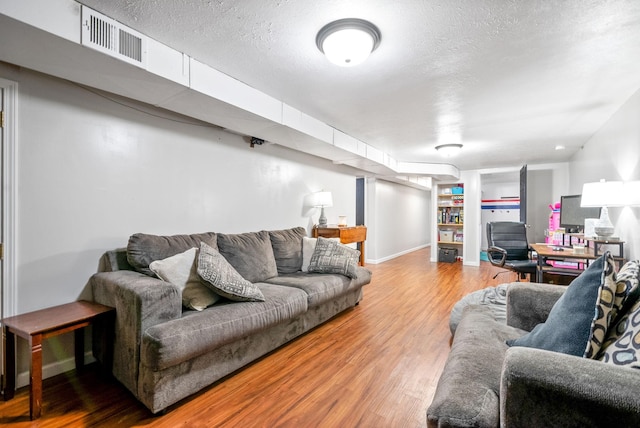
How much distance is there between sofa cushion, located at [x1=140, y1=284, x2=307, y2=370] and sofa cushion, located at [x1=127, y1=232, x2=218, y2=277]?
57 cm

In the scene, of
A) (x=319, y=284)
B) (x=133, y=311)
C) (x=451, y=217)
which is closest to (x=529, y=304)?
(x=319, y=284)

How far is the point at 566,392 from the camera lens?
35.1 inches

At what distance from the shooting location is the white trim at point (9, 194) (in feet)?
6.21

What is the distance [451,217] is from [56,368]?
7.19m

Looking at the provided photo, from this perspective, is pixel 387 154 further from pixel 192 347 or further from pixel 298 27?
pixel 192 347

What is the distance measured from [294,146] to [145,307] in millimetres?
2605

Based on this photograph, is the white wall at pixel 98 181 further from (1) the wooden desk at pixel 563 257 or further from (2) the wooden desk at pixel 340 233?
(1) the wooden desk at pixel 563 257

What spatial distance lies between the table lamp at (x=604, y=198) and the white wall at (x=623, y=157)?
17cm

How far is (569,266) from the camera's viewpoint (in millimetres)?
3518

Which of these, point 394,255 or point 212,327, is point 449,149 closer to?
point 394,255

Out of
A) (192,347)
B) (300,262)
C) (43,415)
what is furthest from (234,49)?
(43,415)

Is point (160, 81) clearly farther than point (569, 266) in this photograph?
No

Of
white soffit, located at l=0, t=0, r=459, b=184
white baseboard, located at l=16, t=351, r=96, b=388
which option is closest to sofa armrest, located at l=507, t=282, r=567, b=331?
white soffit, located at l=0, t=0, r=459, b=184

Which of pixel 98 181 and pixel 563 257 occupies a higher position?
pixel 98 181
